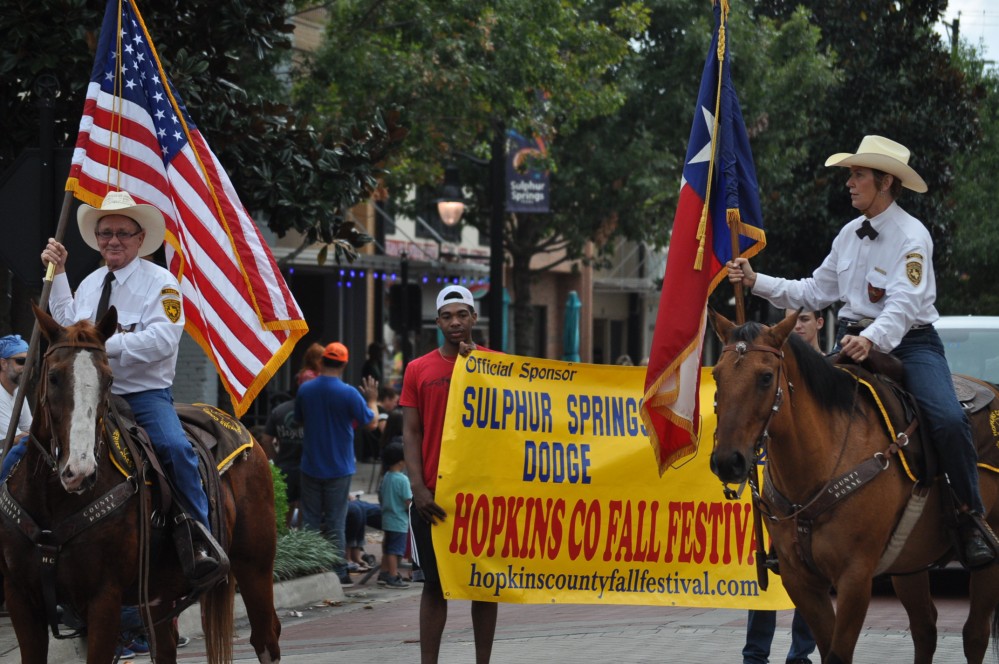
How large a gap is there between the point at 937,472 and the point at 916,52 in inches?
795

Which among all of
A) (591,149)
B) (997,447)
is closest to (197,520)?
(997,447)

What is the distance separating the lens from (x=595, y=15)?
99.6ft

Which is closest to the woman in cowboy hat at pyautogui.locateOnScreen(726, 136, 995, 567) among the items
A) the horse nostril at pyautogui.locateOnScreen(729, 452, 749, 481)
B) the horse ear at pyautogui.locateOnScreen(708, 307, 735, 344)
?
the horse ear at pyautogui.locateOnScreen(708, 307, 735, 344)

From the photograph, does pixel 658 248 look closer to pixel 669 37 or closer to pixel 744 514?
pixel 669 37

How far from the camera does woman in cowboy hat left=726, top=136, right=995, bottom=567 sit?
7289 millimetres

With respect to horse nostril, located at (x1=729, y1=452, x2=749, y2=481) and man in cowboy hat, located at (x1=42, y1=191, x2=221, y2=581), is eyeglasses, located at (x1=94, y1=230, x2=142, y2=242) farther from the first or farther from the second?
horse nostril, located at (x1=729, y1=452, x2=749, y2=481)

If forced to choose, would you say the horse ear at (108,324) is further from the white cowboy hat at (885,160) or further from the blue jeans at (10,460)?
the white cowboy hat at (885,160)

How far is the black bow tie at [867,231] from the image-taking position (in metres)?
7.47

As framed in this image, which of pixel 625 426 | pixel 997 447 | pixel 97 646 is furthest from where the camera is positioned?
pixel 625 426

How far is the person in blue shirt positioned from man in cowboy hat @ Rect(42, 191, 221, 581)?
19.4ft

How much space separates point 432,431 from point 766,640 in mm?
2306

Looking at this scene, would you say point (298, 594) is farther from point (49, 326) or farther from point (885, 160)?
point (885, 160)

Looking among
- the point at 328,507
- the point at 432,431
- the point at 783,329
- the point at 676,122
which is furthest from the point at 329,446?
the point at 676,122

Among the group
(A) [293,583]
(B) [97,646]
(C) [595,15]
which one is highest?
(C) [595,15]
